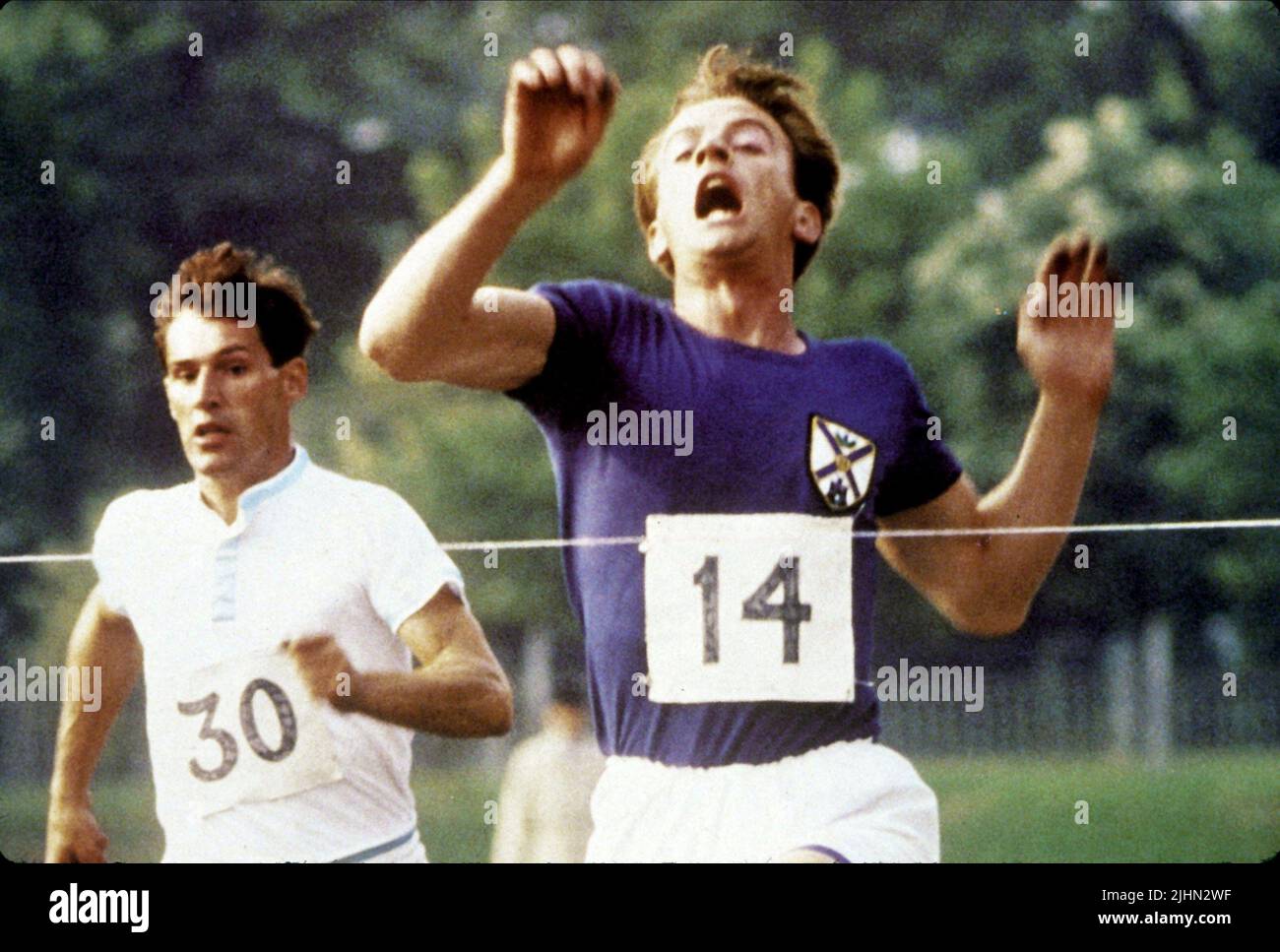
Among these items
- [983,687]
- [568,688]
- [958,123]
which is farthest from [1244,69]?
[568,688]

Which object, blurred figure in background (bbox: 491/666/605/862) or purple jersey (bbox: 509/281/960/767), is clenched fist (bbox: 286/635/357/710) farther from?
purple jersey (bbox: 509/281/960/767)

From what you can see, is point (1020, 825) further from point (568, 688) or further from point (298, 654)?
point (298, 654)

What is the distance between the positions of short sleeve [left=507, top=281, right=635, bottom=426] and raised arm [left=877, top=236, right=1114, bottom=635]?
0.66 m

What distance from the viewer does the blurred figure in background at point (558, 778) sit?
3.46 meters

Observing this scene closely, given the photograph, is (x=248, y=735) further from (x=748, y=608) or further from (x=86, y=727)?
(x=748, y=608)

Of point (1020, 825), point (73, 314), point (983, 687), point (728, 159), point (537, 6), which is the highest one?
point (537, 6)

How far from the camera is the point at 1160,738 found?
3.47m

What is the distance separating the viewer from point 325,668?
345 centimetres

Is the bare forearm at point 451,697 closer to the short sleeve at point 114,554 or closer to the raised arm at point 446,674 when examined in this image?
the raised arm at point 446,674

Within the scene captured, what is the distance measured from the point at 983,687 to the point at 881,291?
789mm

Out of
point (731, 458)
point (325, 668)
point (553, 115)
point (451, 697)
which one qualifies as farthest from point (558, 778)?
point (553, 115)

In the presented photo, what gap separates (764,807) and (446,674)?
2.15 feet

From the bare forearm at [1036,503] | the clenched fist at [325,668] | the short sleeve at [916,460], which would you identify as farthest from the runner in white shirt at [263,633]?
the bare forearm at [1036,503]

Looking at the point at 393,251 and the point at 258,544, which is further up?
the point at 393,251
